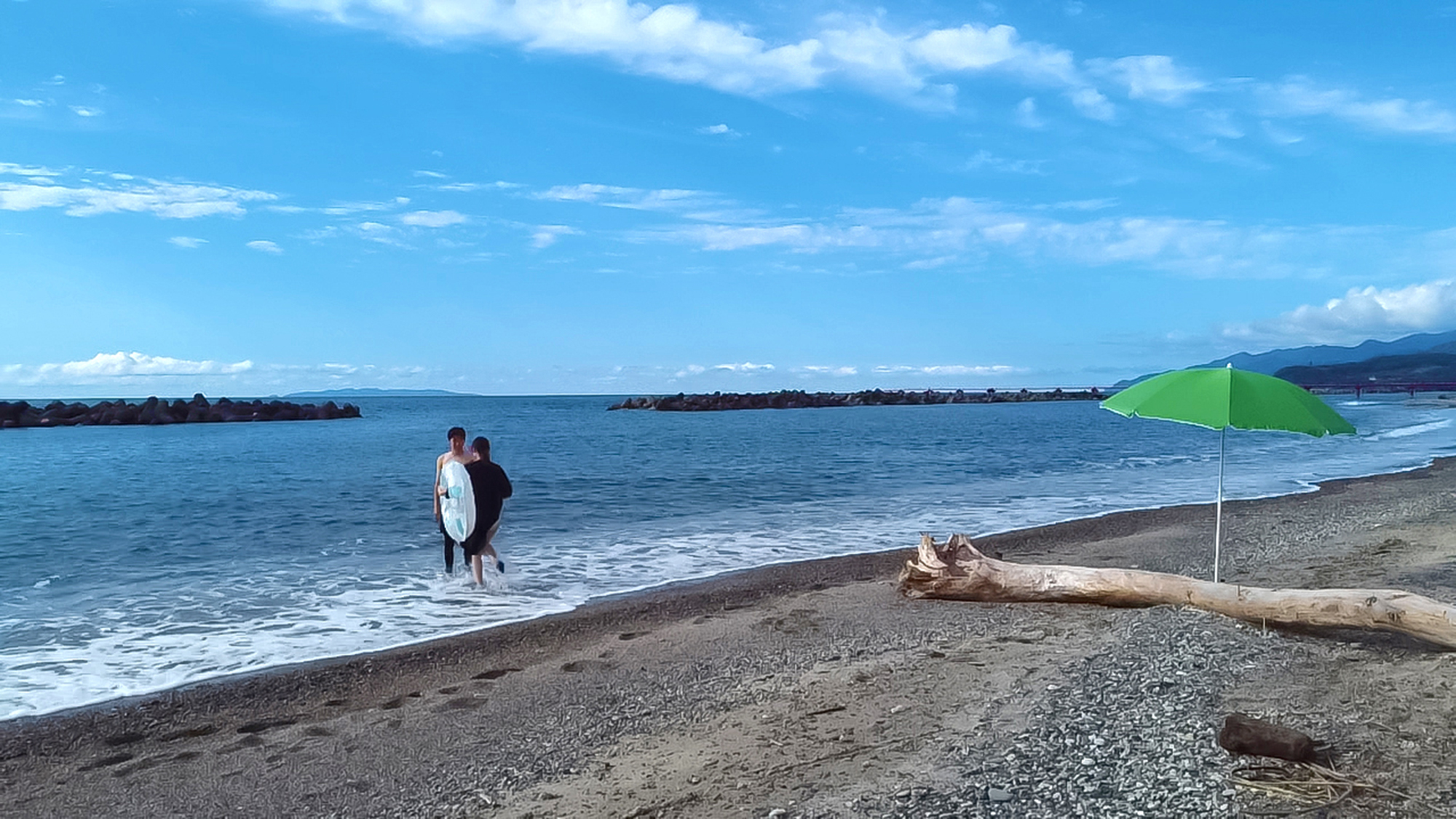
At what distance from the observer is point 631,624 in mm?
9781

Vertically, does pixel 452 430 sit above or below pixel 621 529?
above

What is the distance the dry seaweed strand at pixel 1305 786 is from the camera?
4.20 meters

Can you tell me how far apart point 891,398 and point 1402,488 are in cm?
12374

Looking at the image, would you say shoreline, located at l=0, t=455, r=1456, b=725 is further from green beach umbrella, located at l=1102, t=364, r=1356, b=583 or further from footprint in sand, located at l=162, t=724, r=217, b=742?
green beach umbrella, located at l=1102, t=364, r=1356, b=583

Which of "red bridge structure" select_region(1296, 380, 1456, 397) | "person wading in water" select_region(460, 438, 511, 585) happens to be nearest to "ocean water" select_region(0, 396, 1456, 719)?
"person wading in water" select_region(460, 438, 511, 585)

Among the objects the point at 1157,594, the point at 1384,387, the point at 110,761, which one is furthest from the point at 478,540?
the point at 1384,387

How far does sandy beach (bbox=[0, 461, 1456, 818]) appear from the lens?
4.67m

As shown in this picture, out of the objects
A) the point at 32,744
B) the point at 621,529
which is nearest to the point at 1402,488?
the point at 621,529

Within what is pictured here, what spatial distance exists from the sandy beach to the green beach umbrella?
1.69 meters

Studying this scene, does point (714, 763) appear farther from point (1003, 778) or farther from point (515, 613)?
point (515, 613)

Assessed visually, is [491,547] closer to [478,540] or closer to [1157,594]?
[478,540]

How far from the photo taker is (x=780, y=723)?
19.7 feet

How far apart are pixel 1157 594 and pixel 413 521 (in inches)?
545

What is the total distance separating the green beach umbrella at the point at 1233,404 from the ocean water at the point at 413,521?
6547mm
